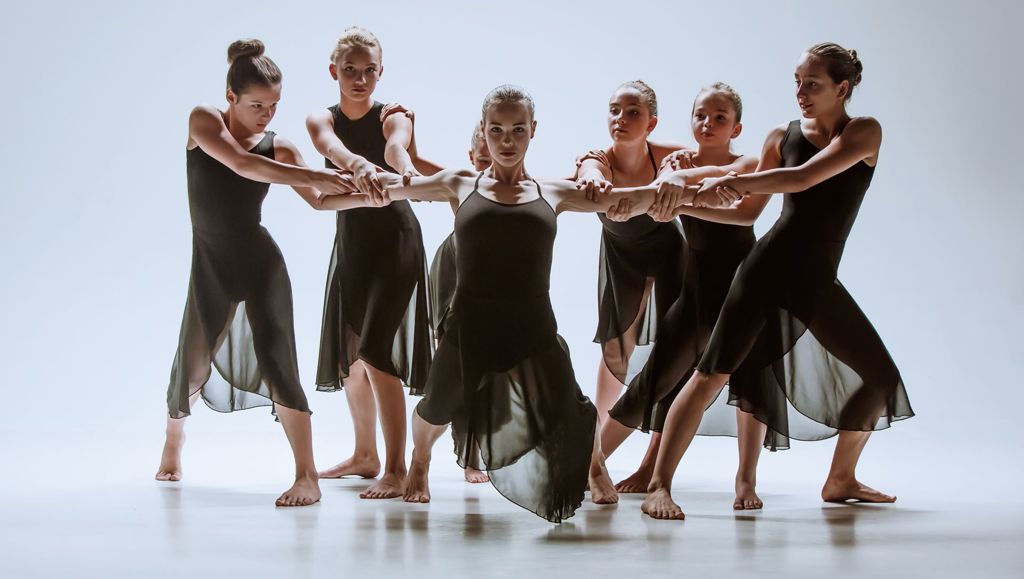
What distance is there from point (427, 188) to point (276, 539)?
1268 mm

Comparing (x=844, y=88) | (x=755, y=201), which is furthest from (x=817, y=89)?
(x=755, y=201)

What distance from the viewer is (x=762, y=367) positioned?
3.97 metres

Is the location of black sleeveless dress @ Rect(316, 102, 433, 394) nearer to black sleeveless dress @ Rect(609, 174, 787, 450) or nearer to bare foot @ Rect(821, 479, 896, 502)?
black sleeveless dress @ Rect(609, 174, 787, 450)

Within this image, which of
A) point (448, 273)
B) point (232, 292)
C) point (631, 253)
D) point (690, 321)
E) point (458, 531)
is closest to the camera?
point (458, 531)

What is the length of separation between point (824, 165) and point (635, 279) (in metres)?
0.97

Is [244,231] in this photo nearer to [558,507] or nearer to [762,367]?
[558,507]

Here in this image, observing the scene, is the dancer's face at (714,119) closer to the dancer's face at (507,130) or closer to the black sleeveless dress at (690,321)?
the black sleeveless dress at (690,321)

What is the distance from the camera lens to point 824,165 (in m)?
3.87

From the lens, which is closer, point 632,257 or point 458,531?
point 458,531

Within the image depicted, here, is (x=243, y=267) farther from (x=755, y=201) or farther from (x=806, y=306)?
(x=806, y=306)

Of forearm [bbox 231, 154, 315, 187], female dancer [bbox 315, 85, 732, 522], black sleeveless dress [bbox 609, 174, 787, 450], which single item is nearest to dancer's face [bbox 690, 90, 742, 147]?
black sleeveless dress [bbox 609, 174, 787, 450]

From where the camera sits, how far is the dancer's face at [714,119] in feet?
14.3

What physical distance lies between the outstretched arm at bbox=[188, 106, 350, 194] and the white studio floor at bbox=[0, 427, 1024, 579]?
3.72 ft

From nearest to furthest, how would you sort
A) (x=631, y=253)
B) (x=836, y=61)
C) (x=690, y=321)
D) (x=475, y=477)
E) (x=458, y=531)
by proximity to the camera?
1. (x=458, y=531)
2. (x=836, y=61)
3. (x=690, y=321)
4. (x=631, y=253)
5. (x=475, y=477)
